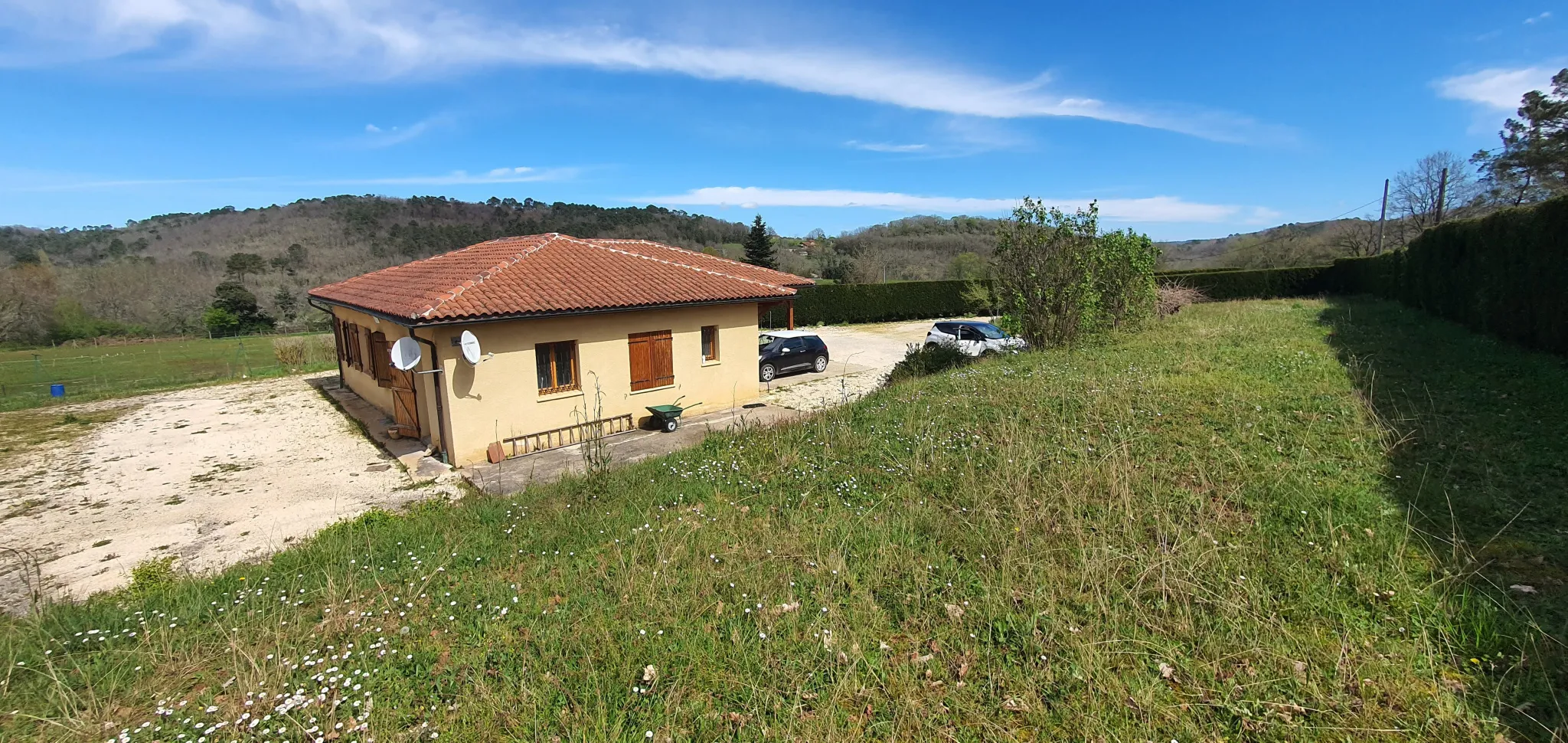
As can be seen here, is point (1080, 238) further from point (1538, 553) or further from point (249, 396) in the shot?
point (249, 396)

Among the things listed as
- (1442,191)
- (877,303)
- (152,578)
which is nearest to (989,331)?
(877,303)

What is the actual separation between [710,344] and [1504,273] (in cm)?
1471

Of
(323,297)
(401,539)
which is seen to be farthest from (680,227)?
(401,539)

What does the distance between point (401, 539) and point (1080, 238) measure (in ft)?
43.9

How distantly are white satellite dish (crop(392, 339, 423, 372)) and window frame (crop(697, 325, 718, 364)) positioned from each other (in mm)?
5877

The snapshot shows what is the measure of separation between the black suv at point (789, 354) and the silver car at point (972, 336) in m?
3.37

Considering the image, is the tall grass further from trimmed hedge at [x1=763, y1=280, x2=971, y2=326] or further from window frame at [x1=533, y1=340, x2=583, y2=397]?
trimmed hedge at [x1=763, y1=280, x2=971, y2=326]

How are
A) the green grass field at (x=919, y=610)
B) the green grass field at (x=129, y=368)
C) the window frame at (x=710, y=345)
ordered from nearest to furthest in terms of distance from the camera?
1. the green grass field at (x=919, y=610)
2. the window frame at (x=710, y=345)
3. the green grass field at (x=129, y=368)

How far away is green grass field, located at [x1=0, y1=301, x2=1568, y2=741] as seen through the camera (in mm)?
2918

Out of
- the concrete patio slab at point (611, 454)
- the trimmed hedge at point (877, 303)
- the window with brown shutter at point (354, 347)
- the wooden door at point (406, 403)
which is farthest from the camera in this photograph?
the trimmed hedge at point (877, 303)

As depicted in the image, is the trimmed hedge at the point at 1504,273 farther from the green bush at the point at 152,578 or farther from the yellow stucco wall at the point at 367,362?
the yellow stucco wall at the point at 367,362

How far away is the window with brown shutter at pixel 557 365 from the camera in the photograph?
453 inches

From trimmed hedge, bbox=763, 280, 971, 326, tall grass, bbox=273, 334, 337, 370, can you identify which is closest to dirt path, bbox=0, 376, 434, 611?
tall grass, bbox=273, 334, 337, 370

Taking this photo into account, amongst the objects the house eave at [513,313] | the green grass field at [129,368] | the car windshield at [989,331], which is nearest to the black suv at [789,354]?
the house eave at [513,313]
